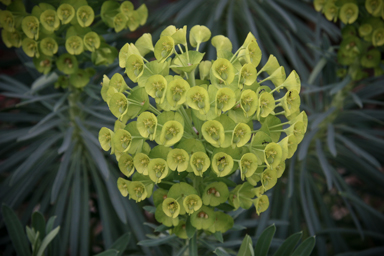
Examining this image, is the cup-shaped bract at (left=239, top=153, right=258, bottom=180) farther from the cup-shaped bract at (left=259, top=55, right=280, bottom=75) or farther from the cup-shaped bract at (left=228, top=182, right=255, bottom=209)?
the cup-shaped bract at (left=259, top=55, right=280, bottom=75)

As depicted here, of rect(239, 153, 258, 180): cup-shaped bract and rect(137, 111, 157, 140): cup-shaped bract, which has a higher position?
rect(137, 111, 157, 140): cup-shaped bract

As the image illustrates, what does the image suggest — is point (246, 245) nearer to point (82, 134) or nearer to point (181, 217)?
point (181, 217)

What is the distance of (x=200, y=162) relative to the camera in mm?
858

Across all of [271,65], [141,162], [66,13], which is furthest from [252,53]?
[66,13]

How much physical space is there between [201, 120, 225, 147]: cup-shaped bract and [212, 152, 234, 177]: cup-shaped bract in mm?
31

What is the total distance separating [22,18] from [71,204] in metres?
0.93

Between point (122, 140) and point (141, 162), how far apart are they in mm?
75

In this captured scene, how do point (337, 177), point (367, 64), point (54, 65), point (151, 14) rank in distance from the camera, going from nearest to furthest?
point (54, 65) → point (367, 64) → point (337, 177) → point (151, 14)

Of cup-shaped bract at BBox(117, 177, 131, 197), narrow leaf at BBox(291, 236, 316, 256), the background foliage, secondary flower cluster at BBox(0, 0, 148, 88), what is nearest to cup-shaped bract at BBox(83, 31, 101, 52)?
secondary flower cluster at BBox(0, 0, 148, 88)

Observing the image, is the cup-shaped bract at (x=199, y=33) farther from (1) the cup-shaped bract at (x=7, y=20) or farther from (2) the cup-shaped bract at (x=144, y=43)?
(1) the cup-shaped bract at (x=7, y=20)

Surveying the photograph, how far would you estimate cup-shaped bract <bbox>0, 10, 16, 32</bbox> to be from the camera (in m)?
1.30

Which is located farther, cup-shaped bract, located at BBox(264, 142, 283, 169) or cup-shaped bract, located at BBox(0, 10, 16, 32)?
cup-shaped bract, located at BBox(0, 10, 16, 32)

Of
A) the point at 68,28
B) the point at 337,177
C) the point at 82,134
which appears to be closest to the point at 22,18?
the point at 68,28

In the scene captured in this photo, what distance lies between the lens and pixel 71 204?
1769 mm
